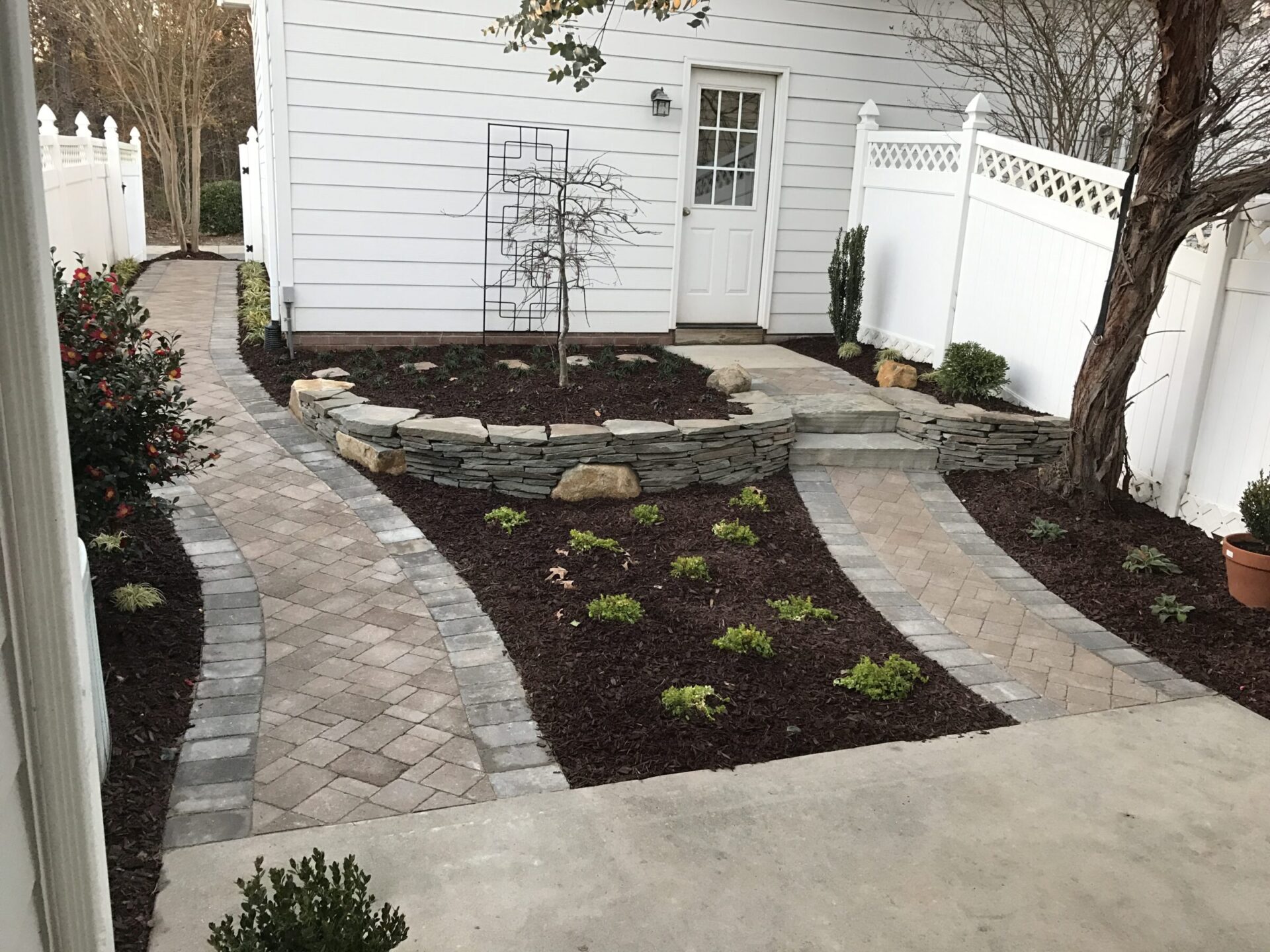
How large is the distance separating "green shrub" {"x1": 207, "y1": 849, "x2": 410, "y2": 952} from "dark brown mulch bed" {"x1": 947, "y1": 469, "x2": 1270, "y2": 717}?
11.4 feet

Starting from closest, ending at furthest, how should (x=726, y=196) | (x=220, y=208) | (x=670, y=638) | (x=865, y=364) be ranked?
(x=670, y=638), (x=865, y=364), (x=726, y=196), (x=220, y=208)

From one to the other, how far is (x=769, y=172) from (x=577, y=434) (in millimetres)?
4472

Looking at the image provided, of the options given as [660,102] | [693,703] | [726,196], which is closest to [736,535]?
[693,703]

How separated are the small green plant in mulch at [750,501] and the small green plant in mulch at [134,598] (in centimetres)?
298

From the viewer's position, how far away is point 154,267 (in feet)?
50.0

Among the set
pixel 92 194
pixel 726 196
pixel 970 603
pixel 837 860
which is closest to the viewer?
pixel 837 860

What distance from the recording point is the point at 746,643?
13.2 feet

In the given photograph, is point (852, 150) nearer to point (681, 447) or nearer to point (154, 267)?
point (681, 447)

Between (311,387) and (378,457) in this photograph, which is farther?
(311,387)

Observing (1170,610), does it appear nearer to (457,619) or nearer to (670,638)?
(670,638)

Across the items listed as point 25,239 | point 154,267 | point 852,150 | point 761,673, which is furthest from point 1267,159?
point 154,267

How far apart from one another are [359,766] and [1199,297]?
4.85m

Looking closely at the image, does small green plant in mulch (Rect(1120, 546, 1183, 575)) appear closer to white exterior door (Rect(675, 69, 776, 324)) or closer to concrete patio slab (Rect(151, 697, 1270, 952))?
concrete patio slab (Rect(151, 697, 1270, 952))

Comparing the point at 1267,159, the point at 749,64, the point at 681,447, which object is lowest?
the point at 681,447
